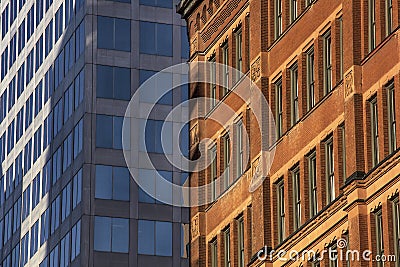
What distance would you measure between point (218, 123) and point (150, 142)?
1660 inches

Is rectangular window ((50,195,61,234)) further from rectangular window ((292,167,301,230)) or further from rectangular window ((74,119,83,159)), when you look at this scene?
rectangular window ((292,167,301,230))

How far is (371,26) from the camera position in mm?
50094

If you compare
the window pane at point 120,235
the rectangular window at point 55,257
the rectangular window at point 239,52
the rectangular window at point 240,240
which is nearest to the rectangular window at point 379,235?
the rectangular window at point 240,240

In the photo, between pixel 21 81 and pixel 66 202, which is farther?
pixel 21 81

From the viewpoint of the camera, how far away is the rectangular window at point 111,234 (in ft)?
327

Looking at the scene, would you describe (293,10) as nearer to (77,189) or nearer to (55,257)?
(77,189)

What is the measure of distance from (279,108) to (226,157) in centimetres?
570

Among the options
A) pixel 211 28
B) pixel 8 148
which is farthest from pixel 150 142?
pixel 211 28

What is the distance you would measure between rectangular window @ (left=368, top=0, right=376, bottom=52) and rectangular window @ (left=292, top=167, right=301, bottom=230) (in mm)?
6745

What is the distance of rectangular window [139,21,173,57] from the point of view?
106500 mm

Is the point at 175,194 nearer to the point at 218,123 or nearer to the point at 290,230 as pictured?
the point at 218,123

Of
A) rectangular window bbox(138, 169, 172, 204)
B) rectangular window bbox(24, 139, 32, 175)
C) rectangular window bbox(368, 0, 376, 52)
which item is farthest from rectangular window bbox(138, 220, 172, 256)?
rectangular window bbox(368, 0, 376, 52)

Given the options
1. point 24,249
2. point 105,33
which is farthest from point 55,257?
point 105,33

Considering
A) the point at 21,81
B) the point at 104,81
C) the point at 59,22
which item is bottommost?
the point at 104,81
